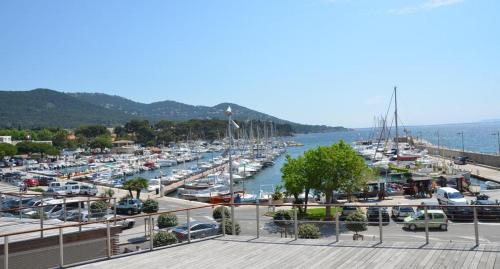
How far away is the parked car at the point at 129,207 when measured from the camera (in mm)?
33688

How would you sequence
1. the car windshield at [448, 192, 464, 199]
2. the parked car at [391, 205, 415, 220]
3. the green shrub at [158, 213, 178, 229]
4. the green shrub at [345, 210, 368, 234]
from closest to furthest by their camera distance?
the green shrub at [345, 210, 368, 234] → the green shrub at [158, 213, 178, 229] → the parked car at [391, 205, 415, 220] → the car windshield at [448, 192, 464, 199]

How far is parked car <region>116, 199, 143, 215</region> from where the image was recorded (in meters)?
33.7

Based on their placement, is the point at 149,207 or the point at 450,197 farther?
the point at 149,207

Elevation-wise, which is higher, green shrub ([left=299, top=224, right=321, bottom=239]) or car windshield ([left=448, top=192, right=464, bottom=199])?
green shrub ([left=299, top=224, right=321, bottom=239])

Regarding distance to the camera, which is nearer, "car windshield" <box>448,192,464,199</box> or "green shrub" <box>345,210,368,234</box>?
"green shrub" <box>345,210,368,234</box>

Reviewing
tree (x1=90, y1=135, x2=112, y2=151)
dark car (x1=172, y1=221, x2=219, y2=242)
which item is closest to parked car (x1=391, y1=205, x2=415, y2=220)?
dark car (x1=172, y1=221, x2=219, y2=242)

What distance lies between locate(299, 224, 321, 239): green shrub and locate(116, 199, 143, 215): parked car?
830 inches

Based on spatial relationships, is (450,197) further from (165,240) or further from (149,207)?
(165,240)

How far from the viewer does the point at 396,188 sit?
145 ft

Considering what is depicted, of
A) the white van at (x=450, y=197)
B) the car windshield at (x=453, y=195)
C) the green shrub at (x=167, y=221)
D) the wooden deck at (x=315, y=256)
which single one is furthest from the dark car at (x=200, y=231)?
the car windshield at (x=453, y=195)

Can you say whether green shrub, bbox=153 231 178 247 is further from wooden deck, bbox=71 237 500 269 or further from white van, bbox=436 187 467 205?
white van, bbox=436 187 467 205

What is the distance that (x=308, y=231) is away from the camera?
15.3 metres

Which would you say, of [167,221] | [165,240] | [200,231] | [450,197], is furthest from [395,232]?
[450,197]

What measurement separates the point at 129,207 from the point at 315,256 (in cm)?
2567
